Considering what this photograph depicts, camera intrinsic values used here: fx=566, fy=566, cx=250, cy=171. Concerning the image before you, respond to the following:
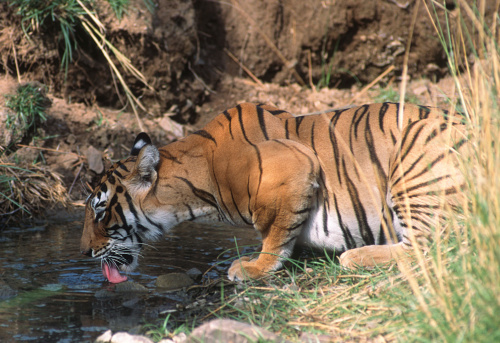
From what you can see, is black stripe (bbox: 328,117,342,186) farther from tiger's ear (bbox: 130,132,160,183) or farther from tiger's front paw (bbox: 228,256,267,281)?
tiger's ear (bbox: 130,132,160,183)

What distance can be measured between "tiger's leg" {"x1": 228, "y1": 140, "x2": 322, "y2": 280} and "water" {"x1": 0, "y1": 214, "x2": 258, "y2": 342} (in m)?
0.34

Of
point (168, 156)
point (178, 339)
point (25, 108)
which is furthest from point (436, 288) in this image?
point (25, 108)

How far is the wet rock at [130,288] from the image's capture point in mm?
4070

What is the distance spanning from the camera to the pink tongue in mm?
4238

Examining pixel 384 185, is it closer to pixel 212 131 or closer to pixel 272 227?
pixel 272 227

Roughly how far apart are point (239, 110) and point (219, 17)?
4.76 metres

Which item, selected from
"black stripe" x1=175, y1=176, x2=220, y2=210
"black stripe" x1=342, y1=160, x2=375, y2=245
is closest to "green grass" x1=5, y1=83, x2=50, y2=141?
"black stripe" x1=175, y1=176, x2=220, y2=210

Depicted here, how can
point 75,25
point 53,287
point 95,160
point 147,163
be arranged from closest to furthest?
1. point 53,287
2. point 147,163
3. point 95,160
4. point 75,25

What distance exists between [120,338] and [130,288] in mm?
1040

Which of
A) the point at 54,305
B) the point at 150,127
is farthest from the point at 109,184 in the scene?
the point at 150,127

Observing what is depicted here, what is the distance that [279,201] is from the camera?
4.03 m

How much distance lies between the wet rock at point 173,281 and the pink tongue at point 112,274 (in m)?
0.30

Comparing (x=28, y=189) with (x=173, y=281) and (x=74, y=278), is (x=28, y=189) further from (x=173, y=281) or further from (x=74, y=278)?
(x=173, y=281)

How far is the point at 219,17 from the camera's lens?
8.81 m
